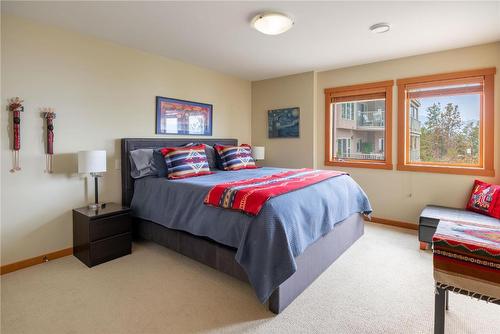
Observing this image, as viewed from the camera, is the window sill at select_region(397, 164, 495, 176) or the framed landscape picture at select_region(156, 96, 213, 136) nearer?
the window sill at select_region(397, 164, 495, 176)

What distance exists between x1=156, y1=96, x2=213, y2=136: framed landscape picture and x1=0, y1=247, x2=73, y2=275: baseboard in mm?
1812

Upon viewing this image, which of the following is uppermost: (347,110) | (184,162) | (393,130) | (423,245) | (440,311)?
(347,110)

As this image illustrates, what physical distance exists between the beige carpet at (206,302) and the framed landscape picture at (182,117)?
191 cm

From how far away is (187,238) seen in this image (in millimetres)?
2656

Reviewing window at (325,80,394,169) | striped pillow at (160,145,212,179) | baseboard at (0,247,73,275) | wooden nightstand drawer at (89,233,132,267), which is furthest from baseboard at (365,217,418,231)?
baseboard at (0,247,73,275)

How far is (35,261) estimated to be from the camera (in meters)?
2.73

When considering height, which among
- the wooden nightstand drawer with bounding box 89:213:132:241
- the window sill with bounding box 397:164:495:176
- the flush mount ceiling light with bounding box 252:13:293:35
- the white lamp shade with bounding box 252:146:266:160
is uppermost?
the flush mount ceiling light with bounding box 252:13:293:35

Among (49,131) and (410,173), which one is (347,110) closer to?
(410,173)

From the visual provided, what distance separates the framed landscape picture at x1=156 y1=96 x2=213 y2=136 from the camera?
3812mm

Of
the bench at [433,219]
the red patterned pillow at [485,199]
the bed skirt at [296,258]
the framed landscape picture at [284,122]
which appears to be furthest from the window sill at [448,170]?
the framed landscape picture at [284,122]

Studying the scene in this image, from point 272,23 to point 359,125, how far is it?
255 centimetres

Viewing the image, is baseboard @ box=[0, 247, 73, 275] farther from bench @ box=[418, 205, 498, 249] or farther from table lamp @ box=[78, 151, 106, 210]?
bench @ box=[418, 205, 498, 249]

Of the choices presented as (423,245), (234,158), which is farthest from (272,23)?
(423,245)

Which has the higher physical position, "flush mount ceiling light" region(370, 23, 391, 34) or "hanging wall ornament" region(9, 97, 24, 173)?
"flush mount ceiling light" region(370, 23, 391, 34)
